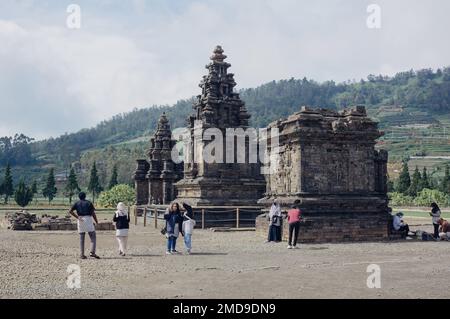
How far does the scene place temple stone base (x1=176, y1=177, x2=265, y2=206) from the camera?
2797 centimetres

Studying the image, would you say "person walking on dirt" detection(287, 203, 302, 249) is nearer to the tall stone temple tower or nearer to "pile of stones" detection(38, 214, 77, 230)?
the tall stone temple tower

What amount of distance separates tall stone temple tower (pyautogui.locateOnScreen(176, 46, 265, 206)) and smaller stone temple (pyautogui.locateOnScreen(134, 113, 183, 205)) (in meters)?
8.52

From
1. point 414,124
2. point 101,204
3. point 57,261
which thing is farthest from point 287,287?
point 414,124

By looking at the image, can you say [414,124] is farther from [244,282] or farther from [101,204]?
[244,282]

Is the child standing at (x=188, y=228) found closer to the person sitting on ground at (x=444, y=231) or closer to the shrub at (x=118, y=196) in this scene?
the person sitting on ground at (x=444, y=231)

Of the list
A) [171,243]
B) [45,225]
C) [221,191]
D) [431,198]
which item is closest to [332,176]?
[171,243]

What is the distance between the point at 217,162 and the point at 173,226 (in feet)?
47.3

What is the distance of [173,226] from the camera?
14.6m

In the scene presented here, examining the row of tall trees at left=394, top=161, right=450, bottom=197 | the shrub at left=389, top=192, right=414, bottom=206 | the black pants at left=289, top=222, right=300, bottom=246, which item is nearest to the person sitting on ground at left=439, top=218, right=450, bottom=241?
the black pants at left=289, top=222, right=300, bottom=246

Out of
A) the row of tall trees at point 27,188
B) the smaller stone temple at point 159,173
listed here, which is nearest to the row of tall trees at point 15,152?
the row of tall trees at point 27,188

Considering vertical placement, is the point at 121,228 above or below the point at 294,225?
above

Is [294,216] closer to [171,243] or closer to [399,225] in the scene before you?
[171,243]

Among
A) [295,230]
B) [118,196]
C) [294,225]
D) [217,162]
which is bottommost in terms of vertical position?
[118,196]

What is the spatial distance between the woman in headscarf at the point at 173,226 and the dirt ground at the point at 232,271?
13.0 inches
